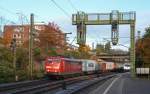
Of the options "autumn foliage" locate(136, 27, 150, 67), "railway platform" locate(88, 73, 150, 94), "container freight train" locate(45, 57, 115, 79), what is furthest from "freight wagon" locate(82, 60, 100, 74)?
"railway platform" locate(88, 73, 150, 94)

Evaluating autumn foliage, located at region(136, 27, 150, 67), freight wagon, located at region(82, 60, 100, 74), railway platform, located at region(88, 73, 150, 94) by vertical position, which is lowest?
railway platform, located at region(88, 73, 150, 94)

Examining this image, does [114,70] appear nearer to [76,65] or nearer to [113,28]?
[76,65]

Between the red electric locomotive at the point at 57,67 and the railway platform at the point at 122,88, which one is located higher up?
the red electric locomotive at the point at 57,67

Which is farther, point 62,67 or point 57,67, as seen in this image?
point 62,67

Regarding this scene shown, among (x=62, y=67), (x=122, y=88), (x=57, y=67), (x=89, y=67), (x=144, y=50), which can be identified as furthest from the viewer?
(x=89, y=67)

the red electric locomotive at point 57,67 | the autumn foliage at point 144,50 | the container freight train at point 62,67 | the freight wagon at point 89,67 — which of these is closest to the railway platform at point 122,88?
the red electric locomotive at point 57,67

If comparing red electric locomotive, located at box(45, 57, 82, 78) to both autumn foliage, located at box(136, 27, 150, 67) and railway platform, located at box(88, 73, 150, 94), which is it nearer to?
railway platform, located at box(88, 73, 150, 94)

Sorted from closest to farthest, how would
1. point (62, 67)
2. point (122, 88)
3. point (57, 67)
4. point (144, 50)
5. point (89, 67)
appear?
point (122, 88), point (57, 67), point (62, 67), point (144, 50), point (89, 67)

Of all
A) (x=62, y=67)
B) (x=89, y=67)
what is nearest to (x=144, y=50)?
(x=89, y=67)

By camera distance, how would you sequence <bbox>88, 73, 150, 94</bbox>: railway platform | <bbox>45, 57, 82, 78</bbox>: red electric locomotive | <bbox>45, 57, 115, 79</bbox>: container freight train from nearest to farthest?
<bbox>88, 73, 150, 94</bbox>: railway platform < <bbox>45, 57, 82, 78</bbox>: red electric locomotive < <bbox>45, 57, 115, 79</bbox>: container freight train

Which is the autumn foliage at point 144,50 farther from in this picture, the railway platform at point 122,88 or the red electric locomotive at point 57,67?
the railway platform at point 122,88

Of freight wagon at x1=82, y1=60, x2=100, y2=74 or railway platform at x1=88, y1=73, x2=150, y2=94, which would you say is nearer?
railway platform at x1=88, y1=73, x2=150, y2=94

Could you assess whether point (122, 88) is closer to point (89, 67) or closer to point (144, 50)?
point (144, 50)

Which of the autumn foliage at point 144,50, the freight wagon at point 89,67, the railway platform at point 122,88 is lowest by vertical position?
the railway platform at point 122,88
